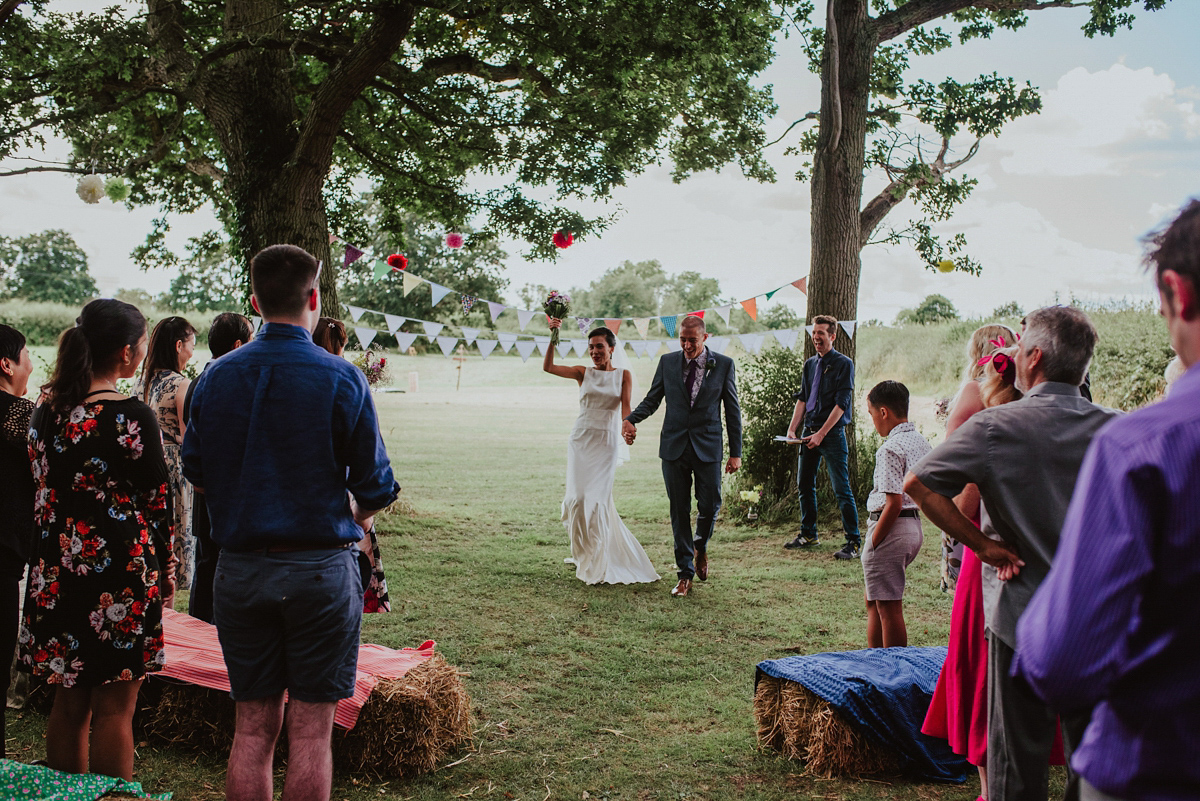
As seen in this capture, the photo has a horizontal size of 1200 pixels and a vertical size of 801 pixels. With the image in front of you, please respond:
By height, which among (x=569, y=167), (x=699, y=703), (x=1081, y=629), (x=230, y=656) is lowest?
(x=699, y=703)

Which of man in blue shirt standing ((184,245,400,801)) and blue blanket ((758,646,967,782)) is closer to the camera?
man in blue shirt standing ((184,245,400,801))

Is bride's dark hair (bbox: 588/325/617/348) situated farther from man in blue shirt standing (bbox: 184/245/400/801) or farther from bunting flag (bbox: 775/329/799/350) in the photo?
man in blue shirt standing (bbox: 184/245/400/801)

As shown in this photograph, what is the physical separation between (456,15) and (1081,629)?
8420 mm

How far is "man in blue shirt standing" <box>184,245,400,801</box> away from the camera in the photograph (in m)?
2.26

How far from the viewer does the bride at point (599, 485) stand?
21.3ft

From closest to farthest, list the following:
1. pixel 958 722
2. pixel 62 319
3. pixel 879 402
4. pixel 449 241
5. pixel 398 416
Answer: pixel 958 722 < pixel 879 402 < pixel 449 241 < pixel 398 416 < pixel 62 319

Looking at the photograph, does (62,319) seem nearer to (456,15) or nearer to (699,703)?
(456,15)

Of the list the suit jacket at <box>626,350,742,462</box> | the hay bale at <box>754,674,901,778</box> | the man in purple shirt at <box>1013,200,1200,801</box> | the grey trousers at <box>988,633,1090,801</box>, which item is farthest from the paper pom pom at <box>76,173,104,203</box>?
the man in purple shirt at <box>1013,200,1200,801</box>

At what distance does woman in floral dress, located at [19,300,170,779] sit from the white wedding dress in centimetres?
391

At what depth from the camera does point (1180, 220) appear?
1.17 m

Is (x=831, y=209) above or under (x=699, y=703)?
above

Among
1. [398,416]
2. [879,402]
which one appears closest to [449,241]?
[879,402]

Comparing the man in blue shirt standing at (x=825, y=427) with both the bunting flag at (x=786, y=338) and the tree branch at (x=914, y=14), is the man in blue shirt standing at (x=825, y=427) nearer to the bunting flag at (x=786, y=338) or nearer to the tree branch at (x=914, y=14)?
the bunting flag at (x=786, y=338)

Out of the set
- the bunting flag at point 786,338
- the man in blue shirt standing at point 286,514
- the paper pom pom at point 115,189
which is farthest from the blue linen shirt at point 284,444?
the bunting flag at point 786,338
